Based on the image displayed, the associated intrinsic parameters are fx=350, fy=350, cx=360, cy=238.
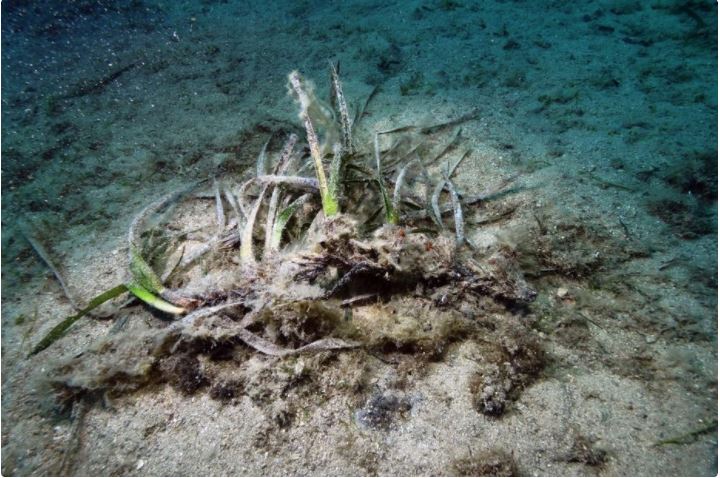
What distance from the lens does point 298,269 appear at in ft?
4.73

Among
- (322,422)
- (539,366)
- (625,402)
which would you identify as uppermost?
(322,422)

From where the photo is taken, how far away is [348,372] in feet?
4.59

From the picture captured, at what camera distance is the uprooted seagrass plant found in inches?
55.2

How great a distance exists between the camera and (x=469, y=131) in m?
2.53

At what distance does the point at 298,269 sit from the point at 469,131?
5.77 feet

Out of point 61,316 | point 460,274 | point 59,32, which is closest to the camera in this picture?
point 460,274

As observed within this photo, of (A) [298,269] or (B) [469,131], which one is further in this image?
(B) [469,131]

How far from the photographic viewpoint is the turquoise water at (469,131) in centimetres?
148

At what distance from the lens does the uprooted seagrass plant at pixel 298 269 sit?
1401mm

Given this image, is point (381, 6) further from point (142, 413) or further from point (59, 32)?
point (142, 413)

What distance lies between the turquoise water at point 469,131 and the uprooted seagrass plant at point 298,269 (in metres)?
0.23

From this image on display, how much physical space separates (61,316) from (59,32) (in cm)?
386

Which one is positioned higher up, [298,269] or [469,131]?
[298,269]

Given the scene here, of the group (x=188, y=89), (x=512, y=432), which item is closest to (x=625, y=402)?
(x=512, y=432)
